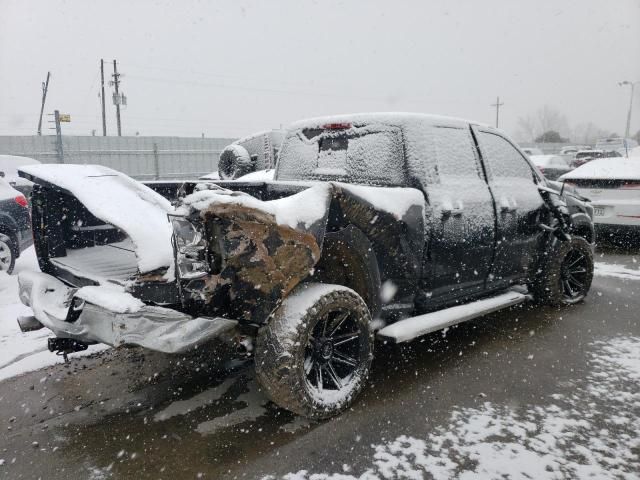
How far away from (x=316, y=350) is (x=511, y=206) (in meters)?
2.30

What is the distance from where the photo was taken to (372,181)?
3.56 m

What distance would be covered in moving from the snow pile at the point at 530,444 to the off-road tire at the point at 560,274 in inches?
67.9

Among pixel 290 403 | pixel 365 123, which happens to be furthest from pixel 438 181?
pixel 290 403

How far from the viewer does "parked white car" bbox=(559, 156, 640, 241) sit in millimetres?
7840

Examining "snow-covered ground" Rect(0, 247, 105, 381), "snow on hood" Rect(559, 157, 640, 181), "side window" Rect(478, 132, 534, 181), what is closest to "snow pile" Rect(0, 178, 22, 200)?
"snow-covered ground" Rect(0, 247, 105, 381)

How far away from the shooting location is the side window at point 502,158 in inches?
166

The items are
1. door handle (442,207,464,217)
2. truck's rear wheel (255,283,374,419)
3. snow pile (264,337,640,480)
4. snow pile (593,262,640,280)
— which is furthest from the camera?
snow pile (593,262,640,280)

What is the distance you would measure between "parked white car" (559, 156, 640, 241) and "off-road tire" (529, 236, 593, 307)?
2.83m

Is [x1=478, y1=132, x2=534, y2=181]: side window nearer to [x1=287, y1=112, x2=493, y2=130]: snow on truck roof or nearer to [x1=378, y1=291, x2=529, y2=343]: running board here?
[x1=287, y1=112, x2=493, y2=130]: snow on truck roof

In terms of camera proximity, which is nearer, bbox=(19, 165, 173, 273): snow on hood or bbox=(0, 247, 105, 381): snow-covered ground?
bbox=(19, 165, 173, 273): snow on hood

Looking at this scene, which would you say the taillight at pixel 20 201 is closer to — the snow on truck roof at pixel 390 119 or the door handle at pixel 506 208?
the snow on truck roof at pixel 390 119

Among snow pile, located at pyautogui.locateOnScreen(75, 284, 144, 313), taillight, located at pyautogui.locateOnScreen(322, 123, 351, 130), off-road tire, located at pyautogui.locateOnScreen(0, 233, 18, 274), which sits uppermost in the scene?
taillight, located at pyautogui.locateOnScreen(322, 123, 351, 130)

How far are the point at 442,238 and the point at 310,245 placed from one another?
1.27m

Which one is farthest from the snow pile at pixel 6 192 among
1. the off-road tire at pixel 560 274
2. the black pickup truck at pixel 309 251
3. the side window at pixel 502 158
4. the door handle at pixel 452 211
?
the off-road tire at pixel 560 274
